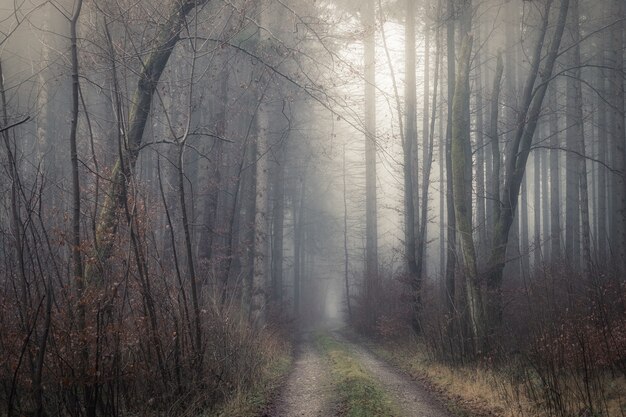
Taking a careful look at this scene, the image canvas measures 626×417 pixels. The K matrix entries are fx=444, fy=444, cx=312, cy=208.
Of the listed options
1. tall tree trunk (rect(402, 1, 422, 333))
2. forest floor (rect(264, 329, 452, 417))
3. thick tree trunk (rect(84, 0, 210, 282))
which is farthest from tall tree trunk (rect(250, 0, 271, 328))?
thick tree trunk (rect(84, 0, 210, 282))

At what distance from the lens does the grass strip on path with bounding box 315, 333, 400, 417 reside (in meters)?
6.42

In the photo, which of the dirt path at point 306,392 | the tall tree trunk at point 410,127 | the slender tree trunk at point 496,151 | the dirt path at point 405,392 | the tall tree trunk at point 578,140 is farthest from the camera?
the tall tree trunk at point 410,127

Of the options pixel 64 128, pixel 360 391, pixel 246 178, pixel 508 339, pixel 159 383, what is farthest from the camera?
pixel 64 128

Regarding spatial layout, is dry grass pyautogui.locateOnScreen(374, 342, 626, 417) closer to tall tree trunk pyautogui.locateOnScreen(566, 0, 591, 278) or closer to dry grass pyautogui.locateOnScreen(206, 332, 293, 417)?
dry grass pyautogui.locateOnScreen(206, 332, 293, 417)

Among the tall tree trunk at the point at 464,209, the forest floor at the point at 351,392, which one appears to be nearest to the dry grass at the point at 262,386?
the forest floor at the point at 351,392

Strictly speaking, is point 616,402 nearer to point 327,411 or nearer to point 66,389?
point 327,411

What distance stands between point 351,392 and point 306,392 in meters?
1.13

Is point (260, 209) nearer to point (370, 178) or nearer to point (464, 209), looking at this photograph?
point (464, 209)

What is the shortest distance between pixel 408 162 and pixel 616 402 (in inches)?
363

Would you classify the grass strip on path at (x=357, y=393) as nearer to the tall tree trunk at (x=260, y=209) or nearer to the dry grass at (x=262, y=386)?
the dry grass at (x=262, y=386)

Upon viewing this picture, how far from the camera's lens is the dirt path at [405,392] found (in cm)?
669

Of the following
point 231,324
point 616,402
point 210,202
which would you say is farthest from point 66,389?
point 210,202

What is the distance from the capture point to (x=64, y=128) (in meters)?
22.4

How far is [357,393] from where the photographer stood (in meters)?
7.38
